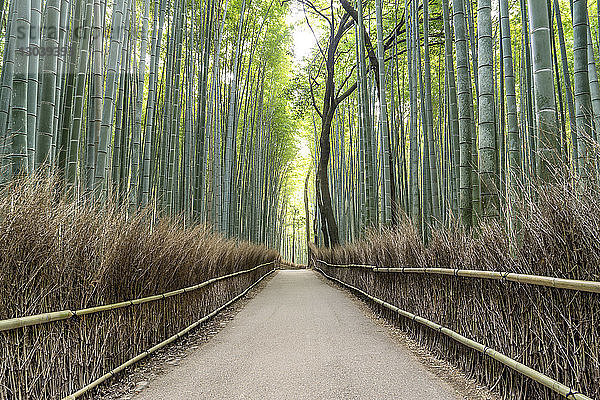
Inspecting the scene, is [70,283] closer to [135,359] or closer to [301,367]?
[135,359]

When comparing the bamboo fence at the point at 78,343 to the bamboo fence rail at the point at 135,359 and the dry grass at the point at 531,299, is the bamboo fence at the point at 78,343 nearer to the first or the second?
the bamboo fence rail at the point at 135,359

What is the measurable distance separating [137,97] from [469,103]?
12.5 ft

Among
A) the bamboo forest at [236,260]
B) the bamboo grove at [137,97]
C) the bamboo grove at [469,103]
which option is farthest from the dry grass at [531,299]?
the bamboo grove at [137,97]

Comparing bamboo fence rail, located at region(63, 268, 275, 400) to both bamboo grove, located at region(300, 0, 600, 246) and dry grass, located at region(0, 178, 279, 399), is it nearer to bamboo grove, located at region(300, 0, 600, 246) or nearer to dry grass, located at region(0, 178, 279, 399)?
dry grass, located at region(0, 178, 279, 399)

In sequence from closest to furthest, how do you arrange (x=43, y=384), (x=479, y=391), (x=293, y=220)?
(x=43, y=384), (x=479, y=391), (x=293, y=220)

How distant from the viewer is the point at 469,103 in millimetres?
3604

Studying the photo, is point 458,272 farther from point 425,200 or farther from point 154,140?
point 154,140

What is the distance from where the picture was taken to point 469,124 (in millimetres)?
3498

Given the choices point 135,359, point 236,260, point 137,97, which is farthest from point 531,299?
point 236,260

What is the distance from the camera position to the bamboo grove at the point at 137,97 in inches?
113

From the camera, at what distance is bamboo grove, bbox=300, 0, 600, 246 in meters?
2.53

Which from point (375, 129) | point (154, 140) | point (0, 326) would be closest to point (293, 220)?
point (375, 129)

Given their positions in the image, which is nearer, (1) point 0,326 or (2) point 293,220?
(1) point 0,326

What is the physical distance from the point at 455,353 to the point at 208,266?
108 inches
